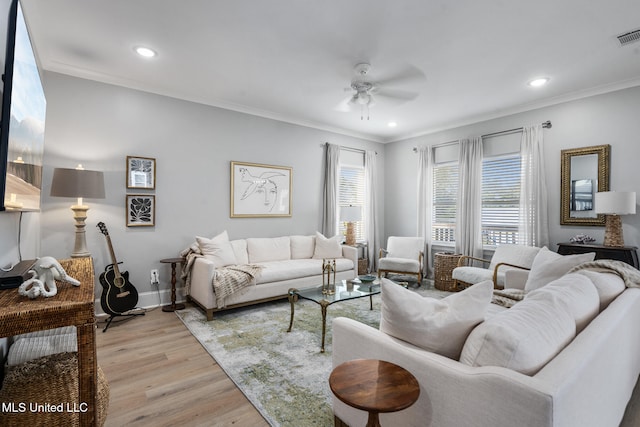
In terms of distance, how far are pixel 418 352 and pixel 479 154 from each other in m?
4.56

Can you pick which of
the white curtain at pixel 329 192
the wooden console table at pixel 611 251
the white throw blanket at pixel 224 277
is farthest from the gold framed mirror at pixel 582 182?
the white throw blanket at pixel 224 277

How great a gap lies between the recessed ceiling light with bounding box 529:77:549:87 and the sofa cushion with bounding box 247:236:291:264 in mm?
3882

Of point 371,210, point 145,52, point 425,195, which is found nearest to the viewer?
point 145,52

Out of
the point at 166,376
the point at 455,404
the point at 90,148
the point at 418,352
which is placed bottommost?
the point at 166,376

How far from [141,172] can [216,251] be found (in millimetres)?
1349

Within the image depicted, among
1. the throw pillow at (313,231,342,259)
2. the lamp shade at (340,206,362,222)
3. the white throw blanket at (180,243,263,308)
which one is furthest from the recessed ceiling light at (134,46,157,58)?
the lamp shade at (340,206,362,222)

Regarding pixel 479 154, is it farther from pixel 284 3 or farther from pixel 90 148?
pixel 90 148

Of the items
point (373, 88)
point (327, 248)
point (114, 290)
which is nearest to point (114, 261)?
point (114, 290)

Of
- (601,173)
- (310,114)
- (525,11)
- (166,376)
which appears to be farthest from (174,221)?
(601,173)

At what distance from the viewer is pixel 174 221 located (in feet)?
13.5

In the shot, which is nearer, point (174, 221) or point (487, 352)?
point (487, 352)

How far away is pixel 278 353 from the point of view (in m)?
2.67

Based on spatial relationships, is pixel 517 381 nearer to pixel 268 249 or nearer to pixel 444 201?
pixel 268 249

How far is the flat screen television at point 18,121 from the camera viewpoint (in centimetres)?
133
